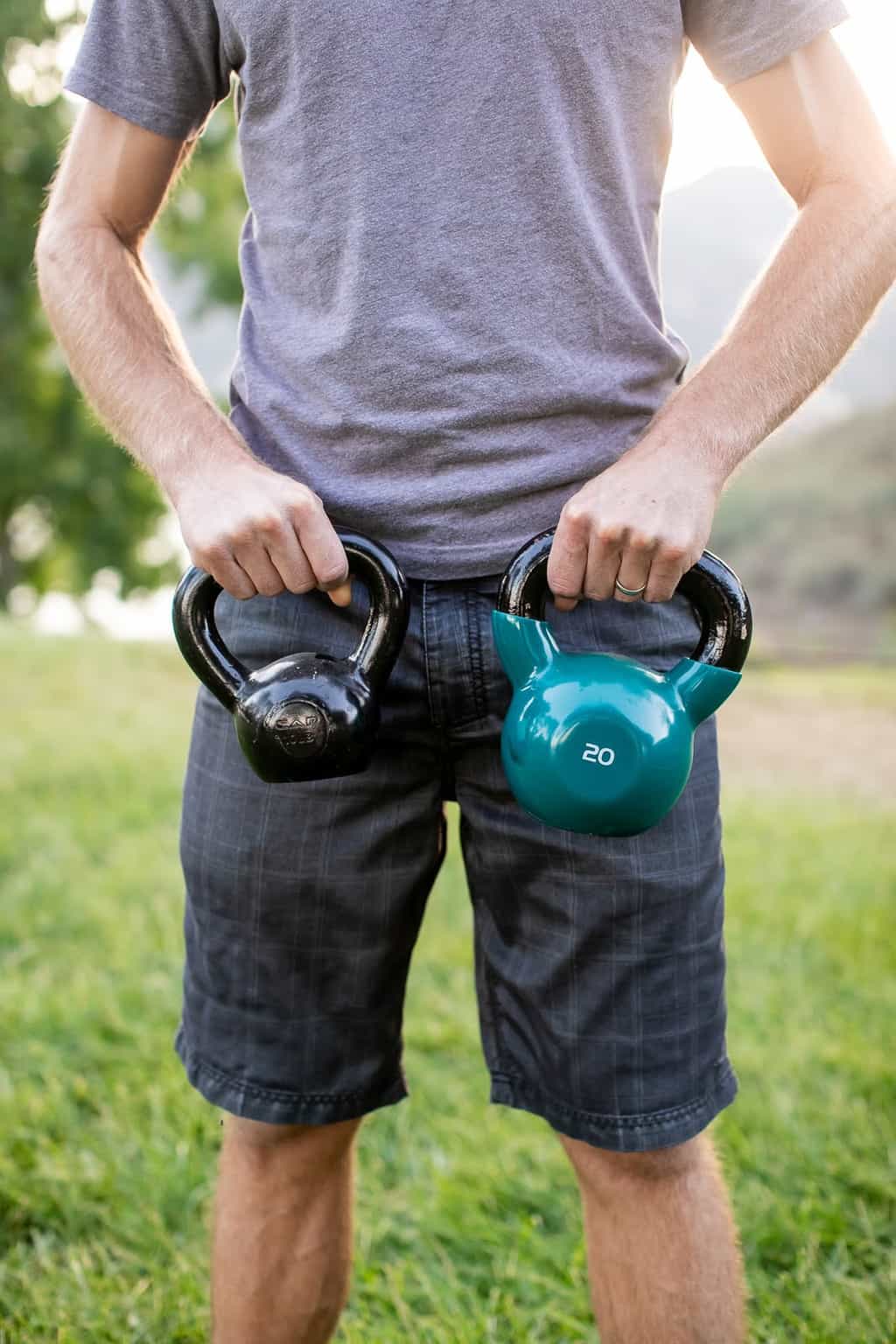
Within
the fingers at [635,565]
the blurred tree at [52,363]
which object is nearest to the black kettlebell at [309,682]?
the fingers at [635,565]

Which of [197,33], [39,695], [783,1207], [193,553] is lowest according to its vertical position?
[39,695]

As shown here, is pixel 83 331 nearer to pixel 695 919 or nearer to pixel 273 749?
pixel 273 749

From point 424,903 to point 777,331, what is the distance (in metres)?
0.72

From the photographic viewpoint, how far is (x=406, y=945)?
137 centimetres

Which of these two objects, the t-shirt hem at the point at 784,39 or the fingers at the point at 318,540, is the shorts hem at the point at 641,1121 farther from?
the t-shirt hem at the point at 784,39

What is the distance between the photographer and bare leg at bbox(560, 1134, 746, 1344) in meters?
1.23

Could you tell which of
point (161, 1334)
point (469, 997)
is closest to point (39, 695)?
point (469, 997)

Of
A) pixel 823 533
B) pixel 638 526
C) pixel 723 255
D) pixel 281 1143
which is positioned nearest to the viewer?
pixel 638 526

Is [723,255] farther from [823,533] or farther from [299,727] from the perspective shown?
[823,533]

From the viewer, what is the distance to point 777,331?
3.88 feet

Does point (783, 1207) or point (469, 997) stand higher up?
point (783, 1207)

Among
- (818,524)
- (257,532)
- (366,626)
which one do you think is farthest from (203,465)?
(818,524)

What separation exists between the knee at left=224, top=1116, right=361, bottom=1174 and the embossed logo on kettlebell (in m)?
0.51

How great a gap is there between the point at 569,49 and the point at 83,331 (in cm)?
58
